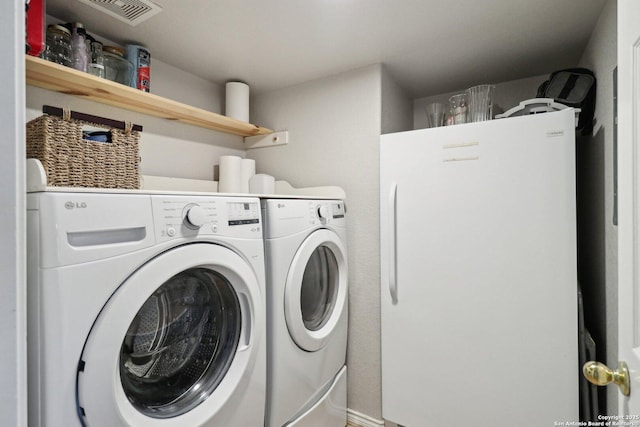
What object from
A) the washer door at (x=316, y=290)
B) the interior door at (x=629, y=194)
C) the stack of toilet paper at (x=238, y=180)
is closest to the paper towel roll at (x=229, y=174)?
the stack of toilet paper at (x=238, y=180)

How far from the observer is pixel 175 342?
108cm

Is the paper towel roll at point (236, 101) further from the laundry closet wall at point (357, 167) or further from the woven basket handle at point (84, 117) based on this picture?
the woven basket handle at point (84, 117)

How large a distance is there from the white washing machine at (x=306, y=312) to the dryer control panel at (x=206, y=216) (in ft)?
0.41

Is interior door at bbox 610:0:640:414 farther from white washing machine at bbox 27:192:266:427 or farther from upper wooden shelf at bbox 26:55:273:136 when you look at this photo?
upper wooden shelf at bbox 26:55:273:136

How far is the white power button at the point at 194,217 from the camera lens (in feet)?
3.16

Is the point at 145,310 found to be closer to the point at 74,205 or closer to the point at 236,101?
the point at 74,205

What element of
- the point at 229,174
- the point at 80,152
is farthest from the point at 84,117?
the point at 229,174

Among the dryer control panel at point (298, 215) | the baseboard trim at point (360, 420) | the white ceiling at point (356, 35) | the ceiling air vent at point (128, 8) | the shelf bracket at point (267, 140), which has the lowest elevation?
the baseboard trim at point (360, 420)

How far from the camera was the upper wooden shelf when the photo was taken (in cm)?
118

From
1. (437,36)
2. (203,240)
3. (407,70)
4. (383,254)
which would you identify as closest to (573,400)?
(383,254)

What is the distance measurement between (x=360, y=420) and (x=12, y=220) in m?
1.98

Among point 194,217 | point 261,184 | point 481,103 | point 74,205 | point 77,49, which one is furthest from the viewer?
point 261,184

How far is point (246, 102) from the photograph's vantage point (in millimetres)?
2078

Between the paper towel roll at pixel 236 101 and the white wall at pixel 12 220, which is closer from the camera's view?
the white wall at pixel 12 220
